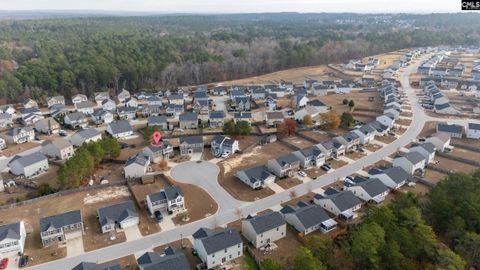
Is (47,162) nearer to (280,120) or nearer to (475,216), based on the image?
(280,120)

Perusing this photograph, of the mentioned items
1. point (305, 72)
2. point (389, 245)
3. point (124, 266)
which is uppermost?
point (305, 72)

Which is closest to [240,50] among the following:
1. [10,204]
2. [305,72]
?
[305,72]

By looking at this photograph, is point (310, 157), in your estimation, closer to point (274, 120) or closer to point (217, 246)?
point (274, 120)

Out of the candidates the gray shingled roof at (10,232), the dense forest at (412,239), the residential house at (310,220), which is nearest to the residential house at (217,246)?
the dense forest at (412,239)

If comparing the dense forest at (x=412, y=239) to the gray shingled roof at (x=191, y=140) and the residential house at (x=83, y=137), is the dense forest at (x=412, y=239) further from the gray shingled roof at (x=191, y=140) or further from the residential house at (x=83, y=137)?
the residential house at (x=83, y=137)

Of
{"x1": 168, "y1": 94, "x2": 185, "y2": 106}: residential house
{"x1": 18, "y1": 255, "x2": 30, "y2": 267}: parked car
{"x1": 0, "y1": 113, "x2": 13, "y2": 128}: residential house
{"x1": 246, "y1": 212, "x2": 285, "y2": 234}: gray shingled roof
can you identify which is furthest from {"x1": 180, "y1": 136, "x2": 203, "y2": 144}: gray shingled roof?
{"x1": 0, "y1": 113, "x2": 13, "y2": 128}: residential house

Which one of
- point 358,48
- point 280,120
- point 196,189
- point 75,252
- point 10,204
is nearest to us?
point 75,252

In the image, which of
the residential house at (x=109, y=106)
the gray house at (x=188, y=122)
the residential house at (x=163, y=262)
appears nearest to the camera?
the residential house at (x=163, y=262)
